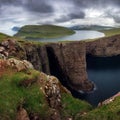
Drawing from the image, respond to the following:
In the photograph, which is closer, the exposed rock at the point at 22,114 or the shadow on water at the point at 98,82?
the exposed rock at the point at 22,114

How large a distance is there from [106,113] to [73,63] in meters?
120

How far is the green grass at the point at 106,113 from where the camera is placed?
53.0 m

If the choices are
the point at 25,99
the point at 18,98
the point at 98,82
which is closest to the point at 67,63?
the point at 98,82

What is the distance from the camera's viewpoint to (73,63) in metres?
173

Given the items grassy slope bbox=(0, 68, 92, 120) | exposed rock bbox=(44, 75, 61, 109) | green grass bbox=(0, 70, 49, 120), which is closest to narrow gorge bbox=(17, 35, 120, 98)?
grassy slope bbox=(0, 68, 92, 120)

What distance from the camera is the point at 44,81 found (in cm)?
5772

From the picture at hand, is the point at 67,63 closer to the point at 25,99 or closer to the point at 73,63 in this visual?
the point at 73,63

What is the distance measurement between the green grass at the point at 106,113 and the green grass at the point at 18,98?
21.2 feet

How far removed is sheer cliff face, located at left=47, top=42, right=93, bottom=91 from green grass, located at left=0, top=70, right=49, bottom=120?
10981cm

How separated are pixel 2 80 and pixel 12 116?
738 centimetres

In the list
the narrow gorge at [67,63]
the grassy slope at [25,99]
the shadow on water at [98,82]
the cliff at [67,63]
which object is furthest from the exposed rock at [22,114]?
the narrow gorge at [67,63]

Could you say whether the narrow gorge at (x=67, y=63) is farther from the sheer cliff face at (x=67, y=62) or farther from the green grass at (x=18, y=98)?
the green grass at (x=18, y=98)

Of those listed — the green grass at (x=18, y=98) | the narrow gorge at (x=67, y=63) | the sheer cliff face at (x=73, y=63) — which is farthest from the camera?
the sheer cliff face at (x=73, y=63)

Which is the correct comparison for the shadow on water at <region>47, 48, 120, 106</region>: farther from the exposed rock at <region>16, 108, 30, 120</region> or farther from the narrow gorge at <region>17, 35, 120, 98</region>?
the exposed rock at <region>16, 108, 30, 120</region>
